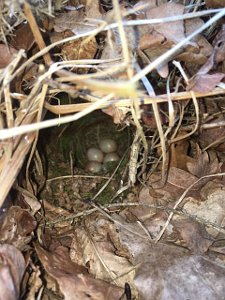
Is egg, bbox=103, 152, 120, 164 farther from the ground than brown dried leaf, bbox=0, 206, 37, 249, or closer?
closer

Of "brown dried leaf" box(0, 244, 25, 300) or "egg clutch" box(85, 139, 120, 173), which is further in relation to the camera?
"egg clutch" box(85, 139, 120, 173)

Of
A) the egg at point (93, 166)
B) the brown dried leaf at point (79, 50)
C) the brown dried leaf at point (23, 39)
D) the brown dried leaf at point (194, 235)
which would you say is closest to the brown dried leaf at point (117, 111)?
the brown dried leaf at point (79, 50)

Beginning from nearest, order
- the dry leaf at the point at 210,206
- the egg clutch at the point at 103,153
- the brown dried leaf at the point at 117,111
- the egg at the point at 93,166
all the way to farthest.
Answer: the brown dried leaf at the point at 117,111
the dry leaf at the point at 210,206
the egg at the point at 93,166
the egg clutch at the point at 103,153

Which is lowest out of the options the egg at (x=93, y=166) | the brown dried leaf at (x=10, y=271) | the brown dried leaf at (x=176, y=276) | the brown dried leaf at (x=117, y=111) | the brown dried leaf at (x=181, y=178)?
the egg at (x=93, y=166)

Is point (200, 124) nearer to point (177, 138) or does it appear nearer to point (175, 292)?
point (177, 138)

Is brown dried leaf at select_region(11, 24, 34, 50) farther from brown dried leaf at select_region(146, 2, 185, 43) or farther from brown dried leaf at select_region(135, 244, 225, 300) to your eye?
brown dried leaf at select_region(135, 244, 225, 300)

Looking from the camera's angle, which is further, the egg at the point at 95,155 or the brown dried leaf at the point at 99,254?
the egg at the point at 95,155

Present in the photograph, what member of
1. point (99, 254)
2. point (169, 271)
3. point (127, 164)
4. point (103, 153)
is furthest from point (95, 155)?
point (169, 271)

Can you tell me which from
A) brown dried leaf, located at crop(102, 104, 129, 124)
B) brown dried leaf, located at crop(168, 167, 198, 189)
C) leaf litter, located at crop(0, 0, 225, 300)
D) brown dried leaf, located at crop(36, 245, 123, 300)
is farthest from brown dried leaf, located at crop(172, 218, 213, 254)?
brown dried leaf, located at crop(102, 104, 129, 124)

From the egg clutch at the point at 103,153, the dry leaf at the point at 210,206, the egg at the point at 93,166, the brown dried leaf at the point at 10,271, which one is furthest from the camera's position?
the egg clutch at the point at 103,153

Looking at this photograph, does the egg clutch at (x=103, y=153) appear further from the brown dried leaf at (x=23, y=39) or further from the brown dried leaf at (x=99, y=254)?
the brown dried leaf at (x=23, y=39)

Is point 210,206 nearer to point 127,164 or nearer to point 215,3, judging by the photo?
point 127,164
